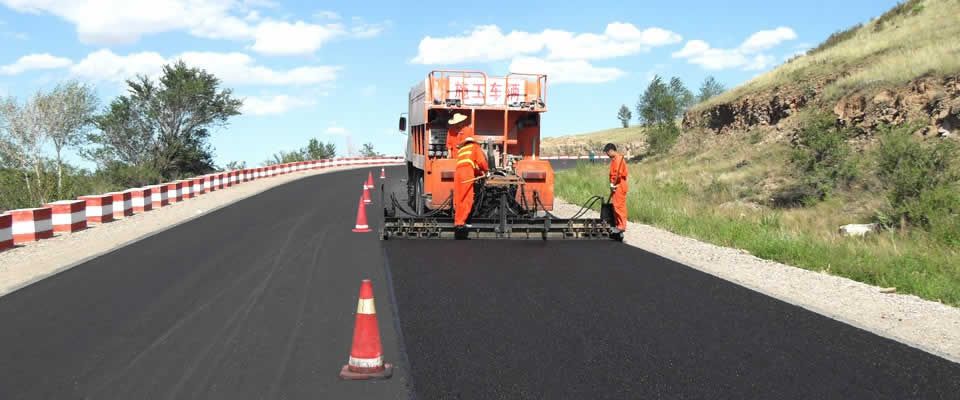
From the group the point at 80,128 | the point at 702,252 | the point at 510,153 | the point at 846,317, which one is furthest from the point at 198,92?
the point at 846,317

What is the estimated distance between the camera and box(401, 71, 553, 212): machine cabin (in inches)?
612

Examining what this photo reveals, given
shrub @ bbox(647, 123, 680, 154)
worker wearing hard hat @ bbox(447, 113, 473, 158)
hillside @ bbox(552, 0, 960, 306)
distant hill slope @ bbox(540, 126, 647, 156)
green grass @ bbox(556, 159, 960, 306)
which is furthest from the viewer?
distant hill slope @ bbox(540, 126, 647, 156)

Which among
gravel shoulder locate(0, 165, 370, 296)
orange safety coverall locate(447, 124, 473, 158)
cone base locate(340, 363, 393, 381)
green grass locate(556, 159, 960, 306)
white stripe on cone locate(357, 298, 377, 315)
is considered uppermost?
orange safety coverall locate(447, 124, 473, 158)

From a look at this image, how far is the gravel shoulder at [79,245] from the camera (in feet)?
36.2

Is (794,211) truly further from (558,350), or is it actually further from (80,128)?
(80,128)

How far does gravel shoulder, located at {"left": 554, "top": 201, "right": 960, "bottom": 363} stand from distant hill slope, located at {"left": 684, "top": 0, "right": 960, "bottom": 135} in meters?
13.3

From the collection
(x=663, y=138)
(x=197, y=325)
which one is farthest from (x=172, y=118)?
(x=197, y=325)

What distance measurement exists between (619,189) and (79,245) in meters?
9.59

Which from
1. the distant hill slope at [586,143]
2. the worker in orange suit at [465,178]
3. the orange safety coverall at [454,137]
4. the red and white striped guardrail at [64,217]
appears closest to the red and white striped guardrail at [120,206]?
the red and white striped guardrail at [64,217]

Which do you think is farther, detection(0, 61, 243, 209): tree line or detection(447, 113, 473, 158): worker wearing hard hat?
detection(0, 61, 243, 209): tree line

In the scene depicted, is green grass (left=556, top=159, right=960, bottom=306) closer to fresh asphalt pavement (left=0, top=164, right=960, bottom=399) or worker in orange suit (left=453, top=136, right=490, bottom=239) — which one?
fresh asphalt pavement (left=0, top=164, right=960, bottom=399)

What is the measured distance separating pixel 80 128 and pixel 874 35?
1864 inches

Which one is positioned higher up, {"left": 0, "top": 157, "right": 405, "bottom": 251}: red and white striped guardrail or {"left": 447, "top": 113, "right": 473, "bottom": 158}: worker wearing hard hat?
{"left": 447, "top": 113, "right": 473, "bottom": 158}: worker wearing hard hat

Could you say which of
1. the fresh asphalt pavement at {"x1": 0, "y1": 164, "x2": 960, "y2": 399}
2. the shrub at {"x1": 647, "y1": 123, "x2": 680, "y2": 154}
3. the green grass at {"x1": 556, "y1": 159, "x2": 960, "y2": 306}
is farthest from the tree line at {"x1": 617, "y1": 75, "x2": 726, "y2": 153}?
the fresh asphalt pavement at {"x1": 0, "y1": 164, "x2": 960, "y2": 399}
